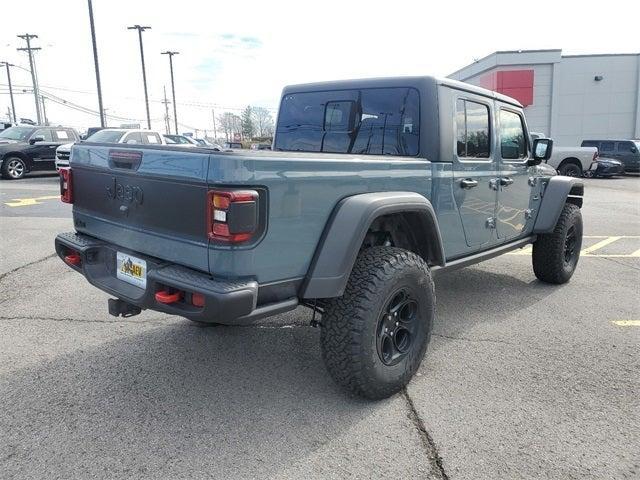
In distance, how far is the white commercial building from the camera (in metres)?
33.2

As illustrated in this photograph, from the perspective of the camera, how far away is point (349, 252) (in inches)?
109

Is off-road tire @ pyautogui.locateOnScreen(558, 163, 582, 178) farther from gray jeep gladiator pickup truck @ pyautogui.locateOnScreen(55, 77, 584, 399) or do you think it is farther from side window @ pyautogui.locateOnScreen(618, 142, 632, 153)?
gray jeep gladiator pickup truck @ pyautogui.locateOnScreen(55, 77, 584, 399)

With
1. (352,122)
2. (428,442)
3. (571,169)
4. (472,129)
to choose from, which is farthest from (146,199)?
(571,169)

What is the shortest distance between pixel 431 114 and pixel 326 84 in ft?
3.44

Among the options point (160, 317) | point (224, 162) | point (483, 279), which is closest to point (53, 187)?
point (160, 317)

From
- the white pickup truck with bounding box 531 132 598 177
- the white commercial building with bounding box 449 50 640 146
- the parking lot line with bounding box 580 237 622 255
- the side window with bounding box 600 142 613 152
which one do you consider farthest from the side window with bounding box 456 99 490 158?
the white commercial building with bounding box 449 50 640 146

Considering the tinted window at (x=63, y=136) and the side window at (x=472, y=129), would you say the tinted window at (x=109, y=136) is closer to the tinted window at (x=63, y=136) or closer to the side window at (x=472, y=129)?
the tinted window at (x=63, y=136)

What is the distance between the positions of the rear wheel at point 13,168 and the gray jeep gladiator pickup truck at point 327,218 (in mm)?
14724

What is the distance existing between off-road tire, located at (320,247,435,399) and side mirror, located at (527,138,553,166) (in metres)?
2.53

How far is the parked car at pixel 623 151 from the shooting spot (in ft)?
75.0

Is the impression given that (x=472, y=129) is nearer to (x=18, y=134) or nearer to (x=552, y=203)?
(x=552, y=203)

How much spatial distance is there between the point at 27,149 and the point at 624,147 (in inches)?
935

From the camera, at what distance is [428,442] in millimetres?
2699

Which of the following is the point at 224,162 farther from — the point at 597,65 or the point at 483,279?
the point at 597,65
